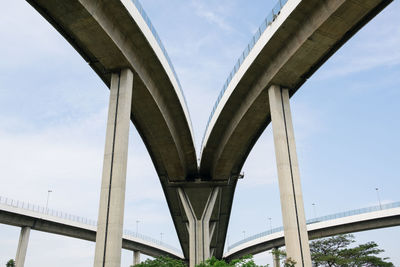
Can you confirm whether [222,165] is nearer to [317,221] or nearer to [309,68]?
[309,68]

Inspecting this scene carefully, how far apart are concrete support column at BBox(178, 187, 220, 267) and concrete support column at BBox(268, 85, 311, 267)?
20.8 meters

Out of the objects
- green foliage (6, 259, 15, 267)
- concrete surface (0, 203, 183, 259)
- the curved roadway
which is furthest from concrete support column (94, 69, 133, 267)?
green foliage (6, 259, 15, 267)

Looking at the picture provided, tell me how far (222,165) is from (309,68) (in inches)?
681

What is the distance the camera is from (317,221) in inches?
1939

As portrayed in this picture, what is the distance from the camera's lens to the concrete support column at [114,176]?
57.5 feet

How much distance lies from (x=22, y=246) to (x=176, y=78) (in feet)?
90.7

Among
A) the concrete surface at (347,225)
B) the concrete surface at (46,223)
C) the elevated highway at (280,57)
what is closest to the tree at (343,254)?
the concrete surface at (347,225)

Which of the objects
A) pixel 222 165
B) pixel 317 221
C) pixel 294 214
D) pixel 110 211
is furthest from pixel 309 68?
pixel 317 221

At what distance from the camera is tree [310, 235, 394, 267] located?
128 ft

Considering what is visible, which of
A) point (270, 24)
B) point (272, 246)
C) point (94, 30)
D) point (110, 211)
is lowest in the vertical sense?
point (110, 211)

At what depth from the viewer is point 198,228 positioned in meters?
43.2

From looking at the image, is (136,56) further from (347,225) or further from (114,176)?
(347,225)

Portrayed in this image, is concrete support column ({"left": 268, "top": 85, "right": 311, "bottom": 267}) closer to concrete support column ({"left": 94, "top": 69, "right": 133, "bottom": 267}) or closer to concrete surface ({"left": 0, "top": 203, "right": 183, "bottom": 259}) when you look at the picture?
concrete support column ({"left": 94, "top": 69, "right": 133, "bottom": 267})

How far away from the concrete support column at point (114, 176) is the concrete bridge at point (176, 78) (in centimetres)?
5
